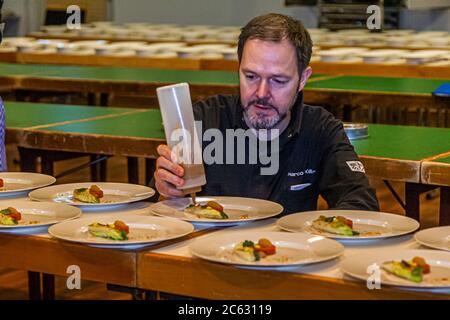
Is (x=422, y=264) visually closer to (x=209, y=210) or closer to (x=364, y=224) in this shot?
(x=364, y=224)

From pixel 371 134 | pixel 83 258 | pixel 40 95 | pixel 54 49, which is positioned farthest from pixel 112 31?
pixel 83 258

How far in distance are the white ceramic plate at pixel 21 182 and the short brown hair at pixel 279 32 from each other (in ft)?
2.34

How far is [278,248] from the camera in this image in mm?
2283

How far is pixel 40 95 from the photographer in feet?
24.0

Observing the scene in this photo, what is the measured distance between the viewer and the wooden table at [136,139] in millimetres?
3689

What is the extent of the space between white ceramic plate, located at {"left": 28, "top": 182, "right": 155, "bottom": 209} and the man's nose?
16.6 inches

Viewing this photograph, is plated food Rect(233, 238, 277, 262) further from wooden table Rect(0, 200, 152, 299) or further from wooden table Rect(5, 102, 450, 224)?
wooden table Rect(5, 102, 450, 224)

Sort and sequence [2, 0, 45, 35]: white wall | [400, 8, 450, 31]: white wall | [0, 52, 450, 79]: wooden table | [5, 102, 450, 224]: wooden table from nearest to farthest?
[5, 102, 450, 224]: wooden table → [0, 52, 450, 79]: wooden table → [400, 8, 450, 31]: white wall → [2, 0, 45, 35]: white wall

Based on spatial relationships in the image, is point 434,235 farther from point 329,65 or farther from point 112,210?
point 329,65

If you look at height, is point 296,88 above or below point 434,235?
above

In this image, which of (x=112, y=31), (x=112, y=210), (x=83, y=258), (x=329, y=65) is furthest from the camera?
(x=112, y=31)

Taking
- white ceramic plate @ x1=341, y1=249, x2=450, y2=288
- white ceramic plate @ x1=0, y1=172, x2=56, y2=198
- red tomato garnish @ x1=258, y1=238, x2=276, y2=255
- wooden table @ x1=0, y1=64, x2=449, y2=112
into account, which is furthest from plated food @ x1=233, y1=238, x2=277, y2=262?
wooden table @ x1=0, y1=64, x2=449, y2=112

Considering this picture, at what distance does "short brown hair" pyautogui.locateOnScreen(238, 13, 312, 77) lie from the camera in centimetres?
290
